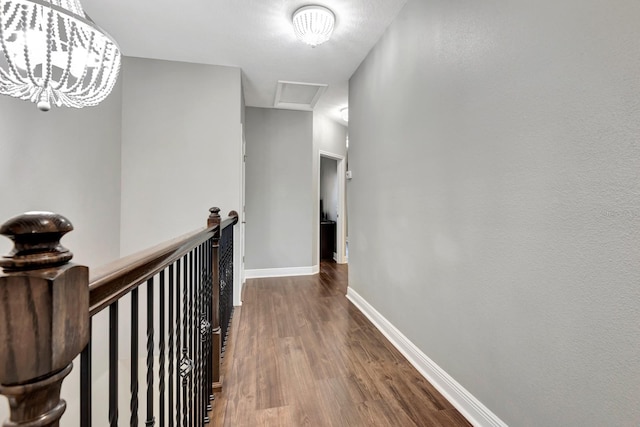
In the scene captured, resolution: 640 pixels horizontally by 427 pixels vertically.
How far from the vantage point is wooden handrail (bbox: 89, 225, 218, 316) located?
0.47 m

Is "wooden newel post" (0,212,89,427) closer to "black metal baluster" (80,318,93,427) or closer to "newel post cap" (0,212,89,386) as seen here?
"newel post cap" (0,212,89,386)

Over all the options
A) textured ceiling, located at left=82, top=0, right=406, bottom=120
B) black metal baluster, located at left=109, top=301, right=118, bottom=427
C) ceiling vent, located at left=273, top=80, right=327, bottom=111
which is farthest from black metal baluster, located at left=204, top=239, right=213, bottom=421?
ceiling vent, located at left=273, top=80, right=327, bottom=111

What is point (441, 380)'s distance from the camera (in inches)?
68.8

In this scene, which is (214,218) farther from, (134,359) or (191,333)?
(134,359)

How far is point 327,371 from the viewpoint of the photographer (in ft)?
6.45

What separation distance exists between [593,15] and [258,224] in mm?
4115

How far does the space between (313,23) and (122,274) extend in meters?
2.32

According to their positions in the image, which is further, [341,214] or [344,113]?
[341,214]

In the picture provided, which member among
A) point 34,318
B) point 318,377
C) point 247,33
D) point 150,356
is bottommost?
point 318,377

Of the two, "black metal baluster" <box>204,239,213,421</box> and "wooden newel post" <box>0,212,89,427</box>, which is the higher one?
"wooden newel post" <box>0,212,89,427</box>

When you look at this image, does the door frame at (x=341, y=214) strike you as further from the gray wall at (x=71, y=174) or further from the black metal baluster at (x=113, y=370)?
the black metal baluster at (x=113, y=370)

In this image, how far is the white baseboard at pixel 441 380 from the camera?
56.4 inches

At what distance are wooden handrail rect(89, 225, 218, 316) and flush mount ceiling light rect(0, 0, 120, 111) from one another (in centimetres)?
111

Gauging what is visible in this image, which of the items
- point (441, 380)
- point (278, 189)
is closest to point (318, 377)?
point (441, 380)
